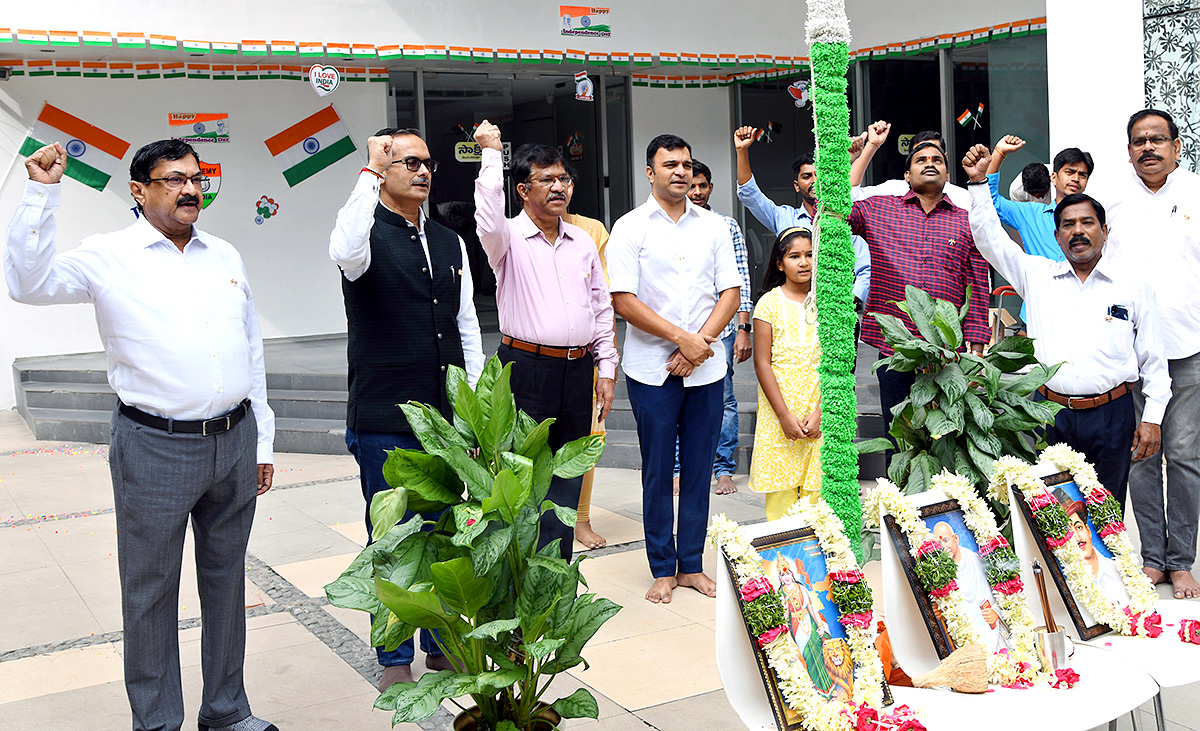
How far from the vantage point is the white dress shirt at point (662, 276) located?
4629 millimetres

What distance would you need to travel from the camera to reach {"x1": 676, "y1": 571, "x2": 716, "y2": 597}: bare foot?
15.2ft

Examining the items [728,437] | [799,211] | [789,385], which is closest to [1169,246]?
[789,385]

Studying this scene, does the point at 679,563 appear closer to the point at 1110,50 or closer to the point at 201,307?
the point at 201,307

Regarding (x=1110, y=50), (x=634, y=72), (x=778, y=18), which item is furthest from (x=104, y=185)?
(x=1110, y=50)

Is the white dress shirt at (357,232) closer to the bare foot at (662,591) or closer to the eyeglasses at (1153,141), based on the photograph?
the bare foot at (662,591)

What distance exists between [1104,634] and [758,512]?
117 inches

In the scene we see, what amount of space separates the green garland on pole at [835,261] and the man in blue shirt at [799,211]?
2.22 metres

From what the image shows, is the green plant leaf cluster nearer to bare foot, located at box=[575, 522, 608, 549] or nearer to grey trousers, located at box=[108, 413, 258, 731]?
grey trousers, located at box=[108, 413, 258, 731]

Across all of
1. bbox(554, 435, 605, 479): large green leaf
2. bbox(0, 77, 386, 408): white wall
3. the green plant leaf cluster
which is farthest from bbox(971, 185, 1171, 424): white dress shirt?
bbox(0, 77, 386, 408): white wall

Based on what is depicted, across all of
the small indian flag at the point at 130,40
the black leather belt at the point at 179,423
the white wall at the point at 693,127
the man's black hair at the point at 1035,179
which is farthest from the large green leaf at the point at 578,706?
the white wall at the point at 693,127

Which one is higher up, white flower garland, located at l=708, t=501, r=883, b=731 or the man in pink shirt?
the man in pink shirt

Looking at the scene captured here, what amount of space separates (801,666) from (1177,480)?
278cm

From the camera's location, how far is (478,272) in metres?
12.3

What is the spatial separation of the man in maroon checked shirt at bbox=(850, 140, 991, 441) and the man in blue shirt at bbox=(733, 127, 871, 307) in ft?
0.61
